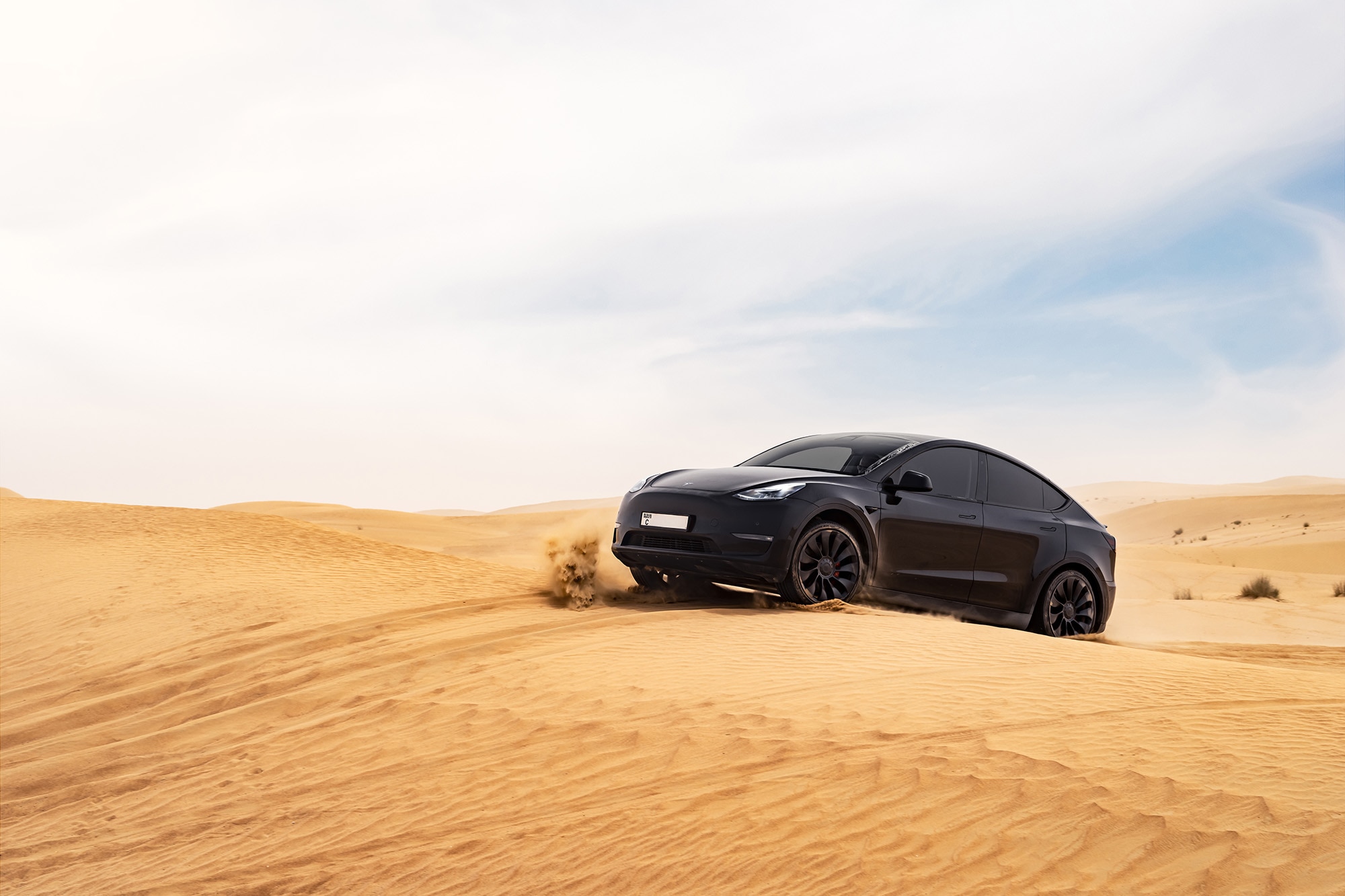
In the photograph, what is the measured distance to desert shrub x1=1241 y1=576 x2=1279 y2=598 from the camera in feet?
59.9

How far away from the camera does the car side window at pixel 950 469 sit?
Result: 8.72 metres

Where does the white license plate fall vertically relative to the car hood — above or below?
below

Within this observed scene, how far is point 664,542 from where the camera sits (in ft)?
27.1

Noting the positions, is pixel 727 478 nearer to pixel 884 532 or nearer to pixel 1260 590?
pixel 884 532

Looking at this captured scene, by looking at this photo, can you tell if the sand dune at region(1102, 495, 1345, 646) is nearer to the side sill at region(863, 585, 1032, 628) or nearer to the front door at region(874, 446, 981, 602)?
the side sill at region(863, 585, 1032, 628)

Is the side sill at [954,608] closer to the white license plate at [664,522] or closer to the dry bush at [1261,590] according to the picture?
the white license plate at [664,522]

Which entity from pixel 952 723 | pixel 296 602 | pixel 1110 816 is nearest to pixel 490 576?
pixel 296 602

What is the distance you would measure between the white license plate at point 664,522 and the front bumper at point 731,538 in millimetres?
31

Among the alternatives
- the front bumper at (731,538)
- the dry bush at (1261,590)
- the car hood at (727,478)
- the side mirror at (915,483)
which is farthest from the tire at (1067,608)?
the dry bush at (1261,590)

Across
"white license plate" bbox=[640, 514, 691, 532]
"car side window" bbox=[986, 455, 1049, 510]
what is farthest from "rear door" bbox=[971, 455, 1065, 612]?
"white license plate" bbox=[640, 514, 691, 532]

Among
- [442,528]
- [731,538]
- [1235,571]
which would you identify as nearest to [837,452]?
[731,538]

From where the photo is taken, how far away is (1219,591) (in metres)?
20.2

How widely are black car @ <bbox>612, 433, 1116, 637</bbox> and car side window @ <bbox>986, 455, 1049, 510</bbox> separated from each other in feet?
0.04

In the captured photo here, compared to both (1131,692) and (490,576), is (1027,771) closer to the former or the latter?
(1131,692)
